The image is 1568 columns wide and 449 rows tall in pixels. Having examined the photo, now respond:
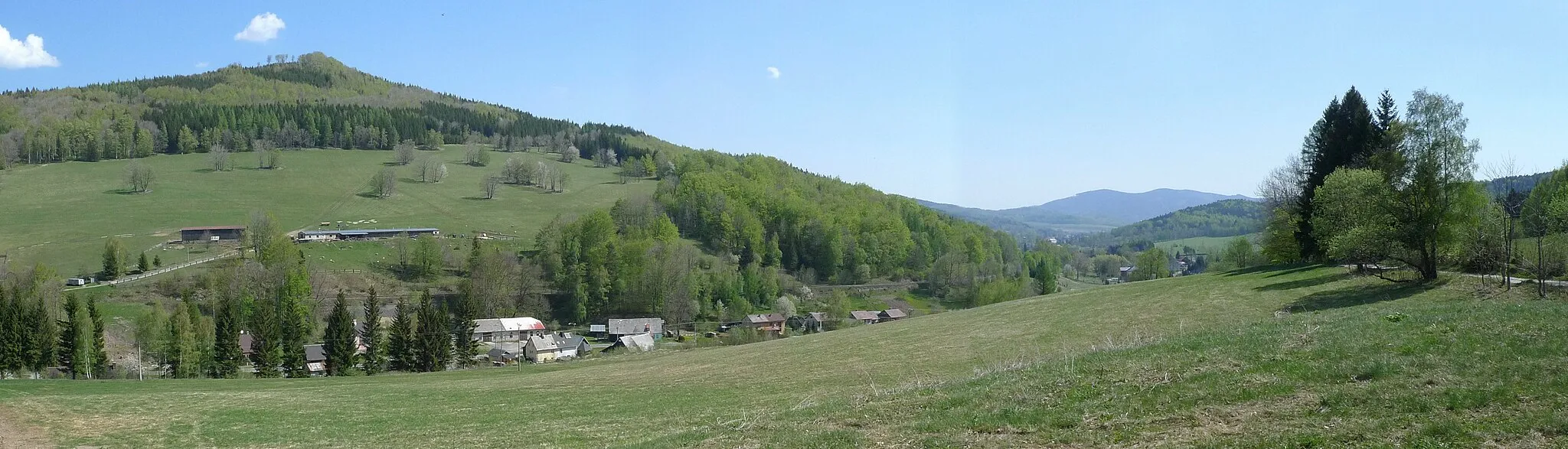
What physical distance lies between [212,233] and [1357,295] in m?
125

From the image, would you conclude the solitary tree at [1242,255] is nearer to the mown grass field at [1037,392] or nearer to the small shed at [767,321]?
the mown grass field at [1037,392]

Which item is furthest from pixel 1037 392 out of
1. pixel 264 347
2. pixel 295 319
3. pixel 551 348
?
pixel 295 319

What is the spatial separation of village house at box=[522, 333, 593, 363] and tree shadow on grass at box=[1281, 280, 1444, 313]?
57903mm

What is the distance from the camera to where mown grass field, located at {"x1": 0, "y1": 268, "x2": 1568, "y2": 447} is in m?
10.5

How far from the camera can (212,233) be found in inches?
4274

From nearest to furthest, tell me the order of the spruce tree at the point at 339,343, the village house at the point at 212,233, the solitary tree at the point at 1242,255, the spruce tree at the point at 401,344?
the spruce tree at the point at 339,343
the spruce tree at the point at 401,344
the solitary tree at the point at 1242,255
the village house at the point at 212,233

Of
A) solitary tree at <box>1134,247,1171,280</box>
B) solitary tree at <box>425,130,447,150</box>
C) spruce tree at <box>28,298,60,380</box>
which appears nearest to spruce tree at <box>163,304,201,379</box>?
spruce tree at <box>28,298,60,380</box>

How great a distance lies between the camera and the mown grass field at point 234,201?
10406cm

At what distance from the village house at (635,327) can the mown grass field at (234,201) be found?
40.4 m

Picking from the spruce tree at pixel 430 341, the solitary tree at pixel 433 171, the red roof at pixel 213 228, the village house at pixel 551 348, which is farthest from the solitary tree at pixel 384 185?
the spruce tree at pixel 430 341

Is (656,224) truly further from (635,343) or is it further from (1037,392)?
(1037,392)

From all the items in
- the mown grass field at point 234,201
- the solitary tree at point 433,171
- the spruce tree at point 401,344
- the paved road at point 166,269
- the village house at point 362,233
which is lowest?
the spruce tree at point 401,344

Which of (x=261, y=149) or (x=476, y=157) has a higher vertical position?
(x=261, y=149)

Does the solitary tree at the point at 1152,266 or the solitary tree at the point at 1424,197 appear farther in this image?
the solitary tree at the point at 1152,266
